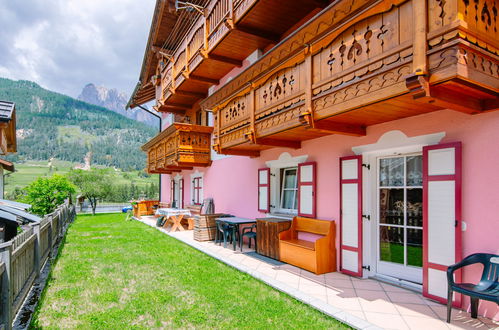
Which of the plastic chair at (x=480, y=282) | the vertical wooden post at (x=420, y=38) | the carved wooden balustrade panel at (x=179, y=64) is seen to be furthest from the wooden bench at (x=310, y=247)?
the carved wooden balustrade panel at (x=179, y=64)

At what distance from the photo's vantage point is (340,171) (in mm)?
6125

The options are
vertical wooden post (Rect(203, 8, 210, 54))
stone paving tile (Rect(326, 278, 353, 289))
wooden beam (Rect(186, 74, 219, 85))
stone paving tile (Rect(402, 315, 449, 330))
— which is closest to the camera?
stone paving tile (Rect(402, 315, 449, 330))

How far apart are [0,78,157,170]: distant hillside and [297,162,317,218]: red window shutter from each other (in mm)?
84274

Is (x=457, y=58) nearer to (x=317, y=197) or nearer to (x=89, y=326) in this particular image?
(x=317, y=197)

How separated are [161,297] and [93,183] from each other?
18.2 m

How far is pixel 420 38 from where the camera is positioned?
3.26 m

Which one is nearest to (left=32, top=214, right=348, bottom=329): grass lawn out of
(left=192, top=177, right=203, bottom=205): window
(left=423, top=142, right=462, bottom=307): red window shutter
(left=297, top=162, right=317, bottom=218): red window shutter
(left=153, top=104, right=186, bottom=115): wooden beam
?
(left=423, top=142, right=462, bottom=307): red window shutter

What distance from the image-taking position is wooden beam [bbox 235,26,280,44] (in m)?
8.00

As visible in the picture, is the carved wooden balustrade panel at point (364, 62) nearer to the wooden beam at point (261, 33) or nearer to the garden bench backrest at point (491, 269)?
the garden bench backrest at point (491, 269)

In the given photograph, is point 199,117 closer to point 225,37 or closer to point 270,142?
point 225,37

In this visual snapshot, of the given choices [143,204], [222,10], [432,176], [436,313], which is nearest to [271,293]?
[436,313]

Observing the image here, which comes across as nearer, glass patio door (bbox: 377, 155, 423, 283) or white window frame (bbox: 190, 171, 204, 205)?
glass patio door (bbox: 377, 155, 423, 283)

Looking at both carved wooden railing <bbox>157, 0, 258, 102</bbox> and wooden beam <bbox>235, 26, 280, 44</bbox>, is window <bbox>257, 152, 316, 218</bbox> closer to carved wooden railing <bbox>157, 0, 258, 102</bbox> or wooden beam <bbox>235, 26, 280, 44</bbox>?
wooden beam <bbox>235, 26, 280, 44</bbox>

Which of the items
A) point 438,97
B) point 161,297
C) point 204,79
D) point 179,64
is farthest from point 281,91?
point 179,64
